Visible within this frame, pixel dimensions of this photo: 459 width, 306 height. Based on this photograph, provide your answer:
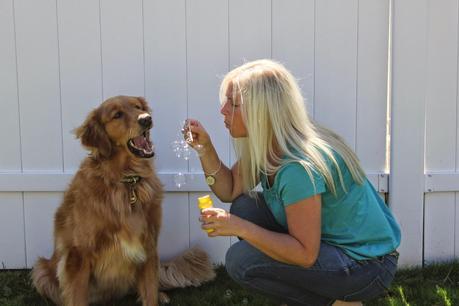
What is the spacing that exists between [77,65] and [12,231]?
1.22 metres

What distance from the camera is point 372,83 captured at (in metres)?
3.22

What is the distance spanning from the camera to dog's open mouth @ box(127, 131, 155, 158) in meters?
2.60

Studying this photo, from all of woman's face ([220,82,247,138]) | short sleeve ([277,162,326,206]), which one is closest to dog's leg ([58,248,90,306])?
woman's face ([220,82,247,138])

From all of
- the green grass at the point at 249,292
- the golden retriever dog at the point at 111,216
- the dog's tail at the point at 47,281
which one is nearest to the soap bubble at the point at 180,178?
the golden retriever dog at the point at 111,216

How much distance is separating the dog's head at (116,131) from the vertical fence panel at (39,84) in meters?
0.68

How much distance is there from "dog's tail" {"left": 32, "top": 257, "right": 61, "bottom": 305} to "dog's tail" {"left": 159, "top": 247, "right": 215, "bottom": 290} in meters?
0.61

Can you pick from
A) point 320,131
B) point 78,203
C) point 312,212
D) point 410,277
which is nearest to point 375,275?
point 312,212

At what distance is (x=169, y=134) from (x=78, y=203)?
85 cm

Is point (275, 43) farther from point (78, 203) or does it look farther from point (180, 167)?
point (78, 203)

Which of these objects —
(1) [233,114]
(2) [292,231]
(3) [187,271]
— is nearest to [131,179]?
(3) [187,271]

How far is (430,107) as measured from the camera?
3.23 m

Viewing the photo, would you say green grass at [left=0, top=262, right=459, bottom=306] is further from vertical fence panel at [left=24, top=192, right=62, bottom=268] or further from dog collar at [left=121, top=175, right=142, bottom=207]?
dog collar at [left=121, top=175, right=142, bottom=207]

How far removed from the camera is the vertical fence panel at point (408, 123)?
3.12 metres

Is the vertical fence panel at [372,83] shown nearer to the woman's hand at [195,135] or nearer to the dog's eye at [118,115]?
the woman's hand at [195,135]
